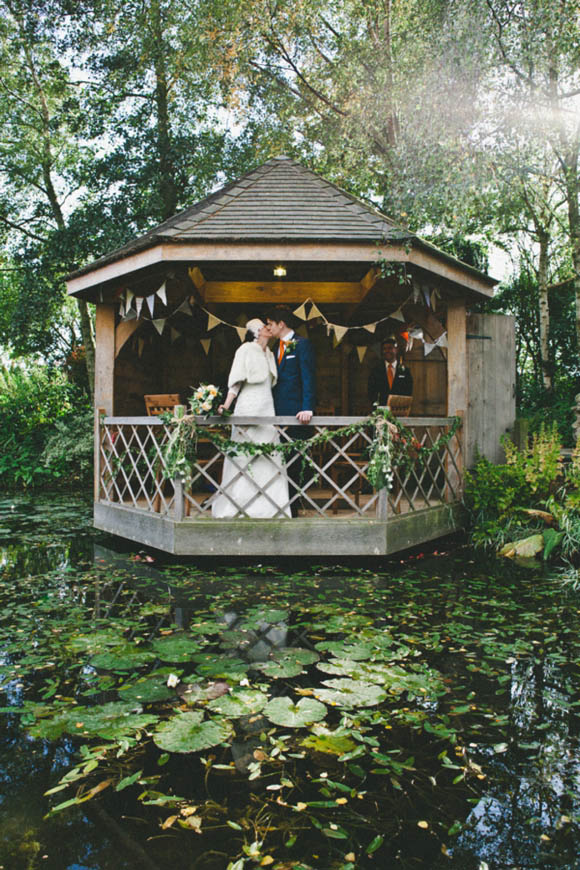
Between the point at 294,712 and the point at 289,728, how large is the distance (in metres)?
0.13

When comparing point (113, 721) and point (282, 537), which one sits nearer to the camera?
point (113, 721)

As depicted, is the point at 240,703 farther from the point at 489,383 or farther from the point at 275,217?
the point at 489,383

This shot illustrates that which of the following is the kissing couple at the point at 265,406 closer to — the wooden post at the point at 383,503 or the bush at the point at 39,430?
the wooden post at the point at 383,503

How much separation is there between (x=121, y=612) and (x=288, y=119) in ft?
54.1

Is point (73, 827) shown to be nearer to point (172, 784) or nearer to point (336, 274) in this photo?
point (172, 784)

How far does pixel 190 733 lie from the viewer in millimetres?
2893

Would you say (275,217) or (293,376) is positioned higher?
(275,217)

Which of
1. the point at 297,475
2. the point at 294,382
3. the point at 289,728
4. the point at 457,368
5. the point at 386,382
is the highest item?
the point at 457,368

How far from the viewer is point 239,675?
3.57 meters

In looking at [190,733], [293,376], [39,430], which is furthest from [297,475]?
[39,430]

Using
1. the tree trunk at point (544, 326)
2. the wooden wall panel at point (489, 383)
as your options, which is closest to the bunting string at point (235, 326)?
the wooden wall panel at point (489, 383)

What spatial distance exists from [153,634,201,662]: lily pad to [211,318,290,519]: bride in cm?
244

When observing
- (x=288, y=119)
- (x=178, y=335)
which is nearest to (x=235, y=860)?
(x=178, y=335)

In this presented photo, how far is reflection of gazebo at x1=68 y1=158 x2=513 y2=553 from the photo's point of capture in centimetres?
704
